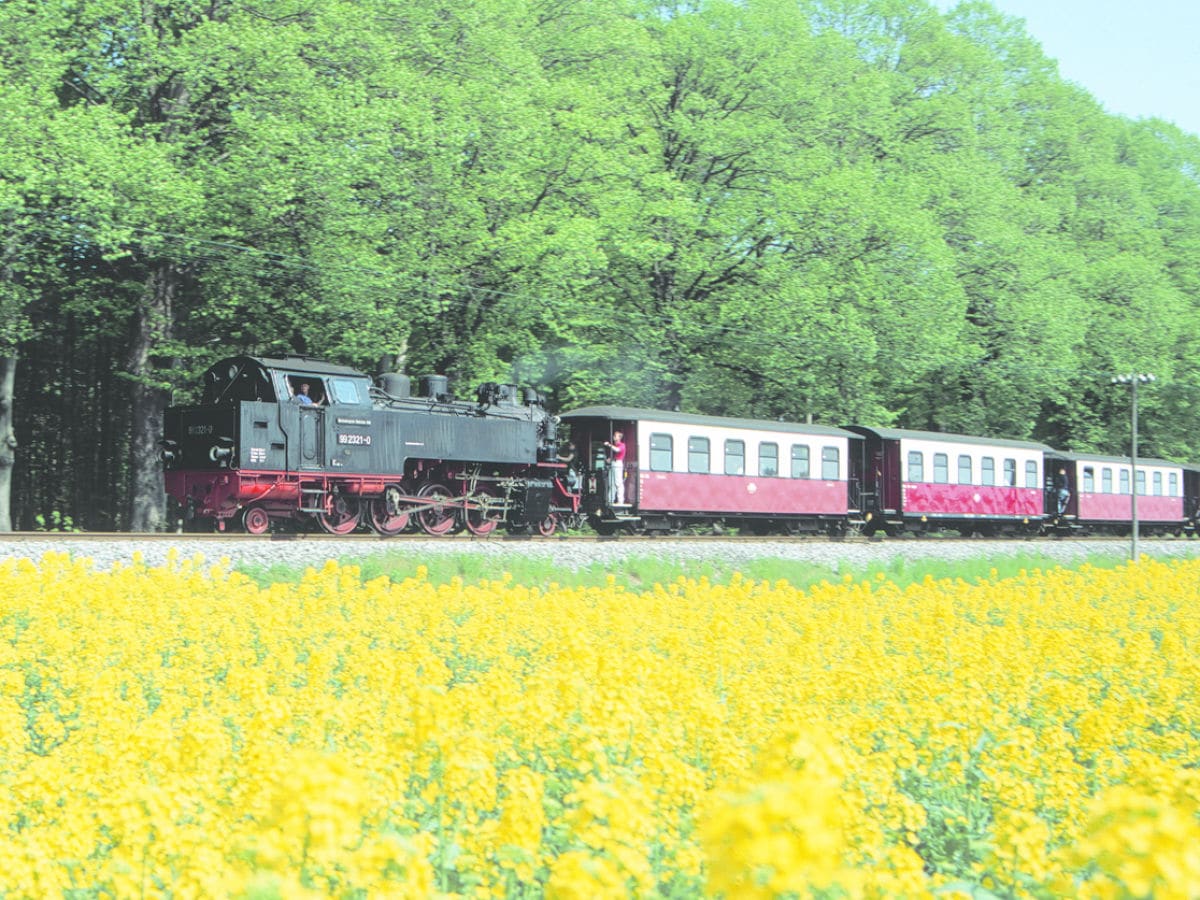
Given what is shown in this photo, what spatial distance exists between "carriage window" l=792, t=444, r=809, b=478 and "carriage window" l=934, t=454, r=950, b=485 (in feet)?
16.5

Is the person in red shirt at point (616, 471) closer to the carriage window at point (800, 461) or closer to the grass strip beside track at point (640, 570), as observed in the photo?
the carriage window at point (800, 461)

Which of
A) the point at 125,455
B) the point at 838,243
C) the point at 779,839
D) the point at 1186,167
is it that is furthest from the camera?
the point at 1186,167

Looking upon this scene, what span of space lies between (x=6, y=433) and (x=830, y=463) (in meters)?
20.0

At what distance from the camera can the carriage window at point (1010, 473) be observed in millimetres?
34000

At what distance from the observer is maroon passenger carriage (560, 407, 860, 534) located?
83.9 ft

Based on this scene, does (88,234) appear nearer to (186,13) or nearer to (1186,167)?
Result: (186,13)

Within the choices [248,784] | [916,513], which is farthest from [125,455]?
[248,784]

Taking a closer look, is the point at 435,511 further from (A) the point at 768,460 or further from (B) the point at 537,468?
(A) the point at 768,460

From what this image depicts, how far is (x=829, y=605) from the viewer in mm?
12008

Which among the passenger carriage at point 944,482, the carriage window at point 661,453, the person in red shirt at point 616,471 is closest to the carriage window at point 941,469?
the passenger carriage at point 944,482

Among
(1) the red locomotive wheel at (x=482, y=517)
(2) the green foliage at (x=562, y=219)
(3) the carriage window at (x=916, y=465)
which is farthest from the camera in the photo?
(3) the carriage window at (x=916, y=465)

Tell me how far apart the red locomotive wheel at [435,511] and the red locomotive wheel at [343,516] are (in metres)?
1.39

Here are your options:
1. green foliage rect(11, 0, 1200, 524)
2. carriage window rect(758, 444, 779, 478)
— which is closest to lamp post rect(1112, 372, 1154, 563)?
green foliage rect(11, 0, 1200, 524)

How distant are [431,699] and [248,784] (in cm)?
76
